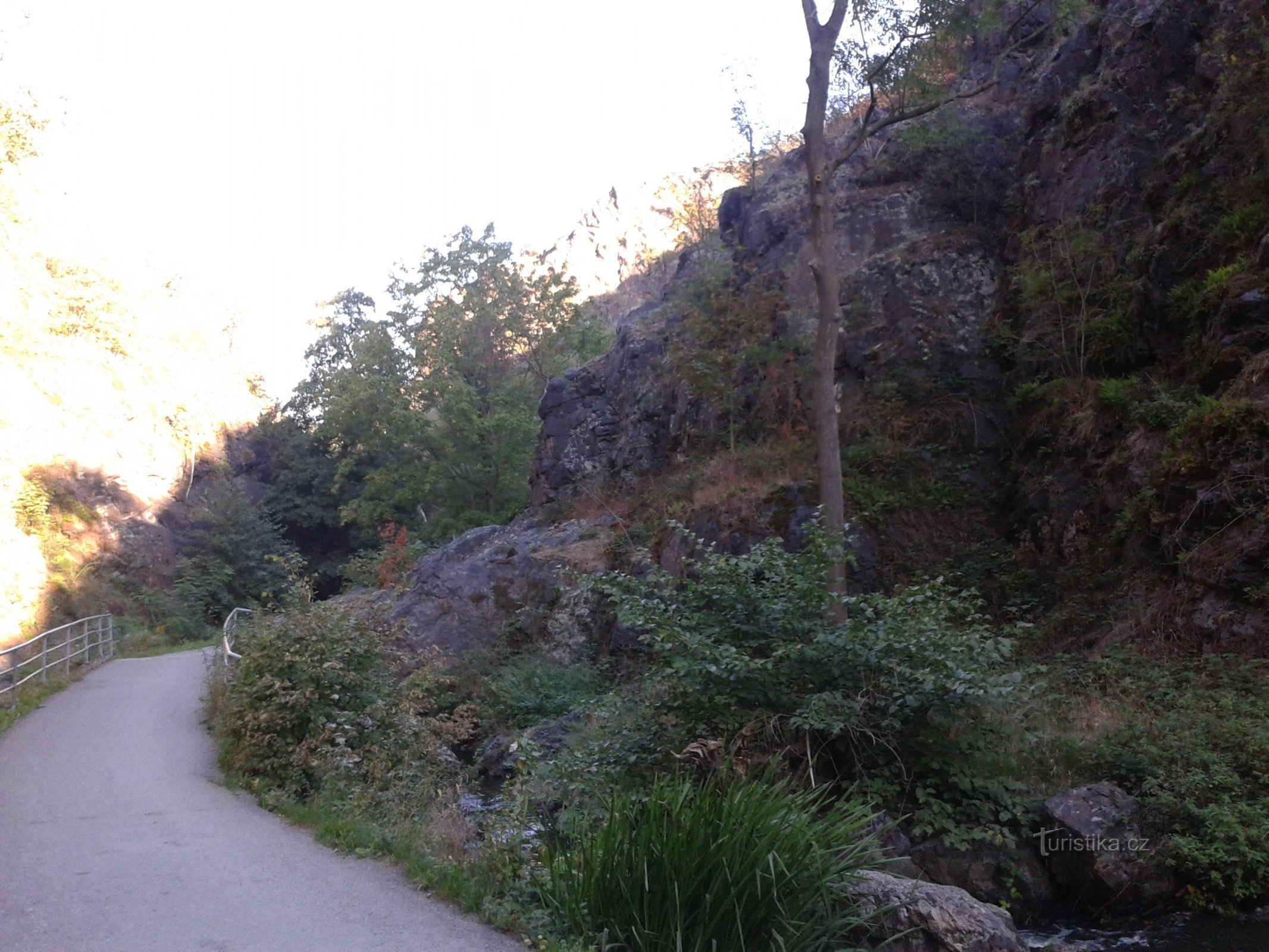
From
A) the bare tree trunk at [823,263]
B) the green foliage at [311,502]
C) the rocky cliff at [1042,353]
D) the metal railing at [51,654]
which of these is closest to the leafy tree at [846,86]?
the bare tree trunk at [823,263]

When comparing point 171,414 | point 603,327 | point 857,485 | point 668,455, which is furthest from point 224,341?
point 857,485

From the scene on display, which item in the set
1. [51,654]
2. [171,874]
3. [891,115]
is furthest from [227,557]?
[171,874]

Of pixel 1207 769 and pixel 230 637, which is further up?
pixel 230 637

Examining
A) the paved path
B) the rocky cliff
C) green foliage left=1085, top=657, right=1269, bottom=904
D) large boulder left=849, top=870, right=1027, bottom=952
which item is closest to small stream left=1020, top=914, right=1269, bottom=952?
green foliage left=1085, top=657, right=1269, bottom=904

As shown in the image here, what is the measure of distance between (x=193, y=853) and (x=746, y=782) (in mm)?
4645

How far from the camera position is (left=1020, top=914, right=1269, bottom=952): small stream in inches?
299

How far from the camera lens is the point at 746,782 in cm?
654

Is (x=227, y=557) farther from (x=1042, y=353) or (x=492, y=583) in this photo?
(x=1042, y=353)

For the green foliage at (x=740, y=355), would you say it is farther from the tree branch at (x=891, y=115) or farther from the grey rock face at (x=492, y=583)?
the tree branch at (x=891, y=115)

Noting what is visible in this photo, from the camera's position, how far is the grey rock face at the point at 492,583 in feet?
68.8

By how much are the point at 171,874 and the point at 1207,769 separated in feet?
29.6

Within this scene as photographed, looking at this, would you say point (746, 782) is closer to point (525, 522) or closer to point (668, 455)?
point (668, 455)

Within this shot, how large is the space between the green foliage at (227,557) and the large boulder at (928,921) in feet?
108

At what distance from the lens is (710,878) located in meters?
5.71
